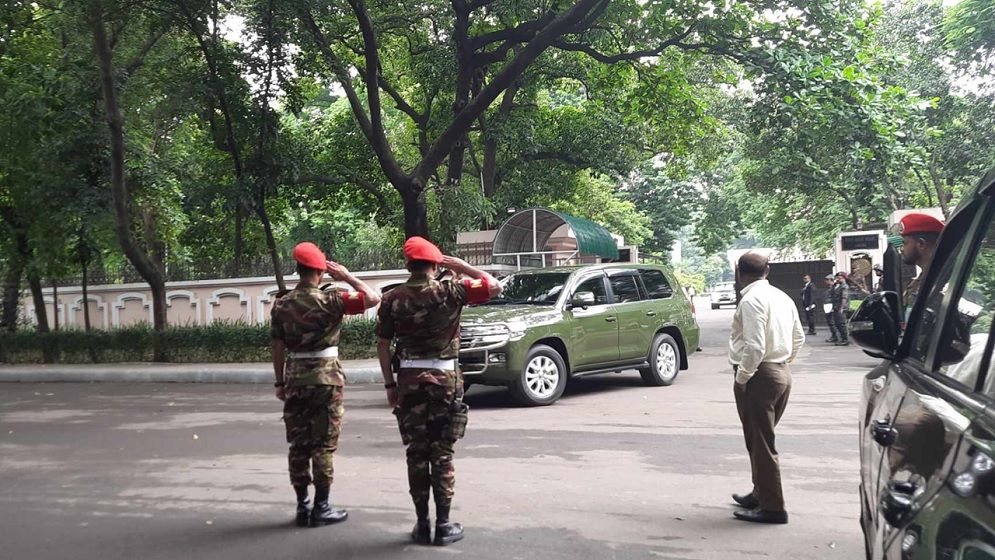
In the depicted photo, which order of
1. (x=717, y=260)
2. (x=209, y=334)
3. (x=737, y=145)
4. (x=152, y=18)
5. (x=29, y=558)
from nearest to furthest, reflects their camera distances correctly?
(x=29, y=558), (x=152, y=18), (x=209, y=334), (x=737, y=145), (x=717, y=260)

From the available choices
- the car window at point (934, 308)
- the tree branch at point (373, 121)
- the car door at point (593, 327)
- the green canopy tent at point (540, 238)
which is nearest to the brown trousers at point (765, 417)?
the car window at point (934, 308)

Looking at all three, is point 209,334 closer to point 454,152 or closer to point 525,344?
point 454,152

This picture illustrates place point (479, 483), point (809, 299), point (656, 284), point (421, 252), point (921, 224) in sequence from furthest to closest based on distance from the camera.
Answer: point (809, 299) < point (656, 284) < point (479, 483) < point (421, 252) < point (921, 224)

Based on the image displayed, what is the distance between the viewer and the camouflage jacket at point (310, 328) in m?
5.80

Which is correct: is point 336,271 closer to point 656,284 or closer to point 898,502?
point 898,502

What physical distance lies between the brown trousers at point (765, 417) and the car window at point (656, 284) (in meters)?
7.91

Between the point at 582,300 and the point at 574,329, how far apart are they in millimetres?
413

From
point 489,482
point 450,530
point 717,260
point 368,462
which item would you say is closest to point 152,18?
point 368,462

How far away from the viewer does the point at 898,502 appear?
2.26m

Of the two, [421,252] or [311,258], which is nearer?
[421,252]

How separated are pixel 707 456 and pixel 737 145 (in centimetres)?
3022

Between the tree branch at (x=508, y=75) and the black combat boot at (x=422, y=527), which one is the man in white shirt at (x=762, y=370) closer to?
the black combat boot at (x=422, y=527)

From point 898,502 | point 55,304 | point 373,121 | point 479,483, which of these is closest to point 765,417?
point 479,483

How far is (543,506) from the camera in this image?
6.23m
